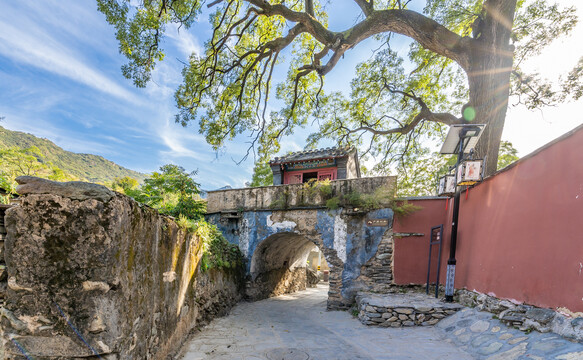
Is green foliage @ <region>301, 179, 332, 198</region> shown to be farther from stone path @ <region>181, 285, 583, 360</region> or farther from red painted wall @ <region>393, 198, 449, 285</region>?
stone path @ <region>181, 285, 583, 360</region>

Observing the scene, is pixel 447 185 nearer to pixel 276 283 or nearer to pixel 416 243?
pixel 416 243

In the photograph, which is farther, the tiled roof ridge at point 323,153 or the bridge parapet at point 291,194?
the tiled roof ridge at point 323,153

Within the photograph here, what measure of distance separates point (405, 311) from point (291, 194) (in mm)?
5053

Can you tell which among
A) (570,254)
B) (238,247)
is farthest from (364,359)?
(238,247)

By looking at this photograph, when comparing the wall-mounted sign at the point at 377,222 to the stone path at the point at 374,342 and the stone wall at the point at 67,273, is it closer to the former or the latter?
the stone path at the point at 374,342

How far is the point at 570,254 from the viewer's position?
3045 mm

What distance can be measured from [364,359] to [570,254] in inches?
116

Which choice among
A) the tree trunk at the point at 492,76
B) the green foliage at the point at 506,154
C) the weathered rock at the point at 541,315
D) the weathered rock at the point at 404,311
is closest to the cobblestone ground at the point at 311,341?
the weathered rock at the point at 404,311

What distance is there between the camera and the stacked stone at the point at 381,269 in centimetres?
752

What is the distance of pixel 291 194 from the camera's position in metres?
9.30

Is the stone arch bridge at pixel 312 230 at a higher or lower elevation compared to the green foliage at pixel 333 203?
lower

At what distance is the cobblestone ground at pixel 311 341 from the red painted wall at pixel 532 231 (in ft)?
4.31

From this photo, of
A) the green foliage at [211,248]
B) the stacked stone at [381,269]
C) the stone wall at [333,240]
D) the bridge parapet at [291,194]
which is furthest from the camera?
the bridge parapet at [291,194]

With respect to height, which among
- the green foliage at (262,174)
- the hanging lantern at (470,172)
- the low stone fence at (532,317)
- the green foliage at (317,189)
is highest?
the green foliage at (262,174)
